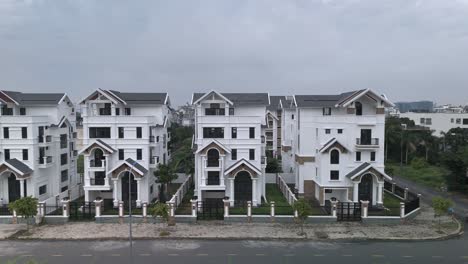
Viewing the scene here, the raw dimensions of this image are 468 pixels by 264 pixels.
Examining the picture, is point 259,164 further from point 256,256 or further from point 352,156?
point 256,256

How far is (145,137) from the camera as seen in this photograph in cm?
3081

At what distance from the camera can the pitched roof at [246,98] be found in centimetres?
3297

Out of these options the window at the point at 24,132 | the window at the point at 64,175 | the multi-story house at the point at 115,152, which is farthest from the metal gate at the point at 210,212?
the window at the point at 24,132

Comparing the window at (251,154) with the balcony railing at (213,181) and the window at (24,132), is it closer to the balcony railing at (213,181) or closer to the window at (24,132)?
the balcony railing at (213,181)

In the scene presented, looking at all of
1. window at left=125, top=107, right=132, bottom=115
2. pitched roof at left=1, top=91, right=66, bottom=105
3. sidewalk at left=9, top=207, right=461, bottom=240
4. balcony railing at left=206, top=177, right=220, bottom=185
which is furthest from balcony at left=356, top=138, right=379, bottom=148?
pitched roof at left=1, top=91, right=66, bottom=105

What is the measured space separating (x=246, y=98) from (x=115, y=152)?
1236 centimetres

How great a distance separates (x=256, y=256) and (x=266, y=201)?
12727 millimetres

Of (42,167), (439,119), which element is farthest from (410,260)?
(439,119)

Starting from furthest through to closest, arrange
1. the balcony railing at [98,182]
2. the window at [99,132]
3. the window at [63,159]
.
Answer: the window at [63,159] < the window at [99,132] < the balcony railing at [98,182]

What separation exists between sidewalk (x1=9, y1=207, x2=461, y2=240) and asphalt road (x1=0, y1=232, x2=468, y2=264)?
2.58ft

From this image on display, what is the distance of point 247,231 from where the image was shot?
78.5 feet

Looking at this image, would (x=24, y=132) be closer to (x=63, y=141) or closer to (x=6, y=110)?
(x=6, y=110)

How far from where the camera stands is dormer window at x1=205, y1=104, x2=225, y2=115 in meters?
32.2

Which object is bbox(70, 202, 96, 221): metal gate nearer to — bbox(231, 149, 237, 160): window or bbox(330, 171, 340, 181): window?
bbox(231, 149, 237, 160): window
